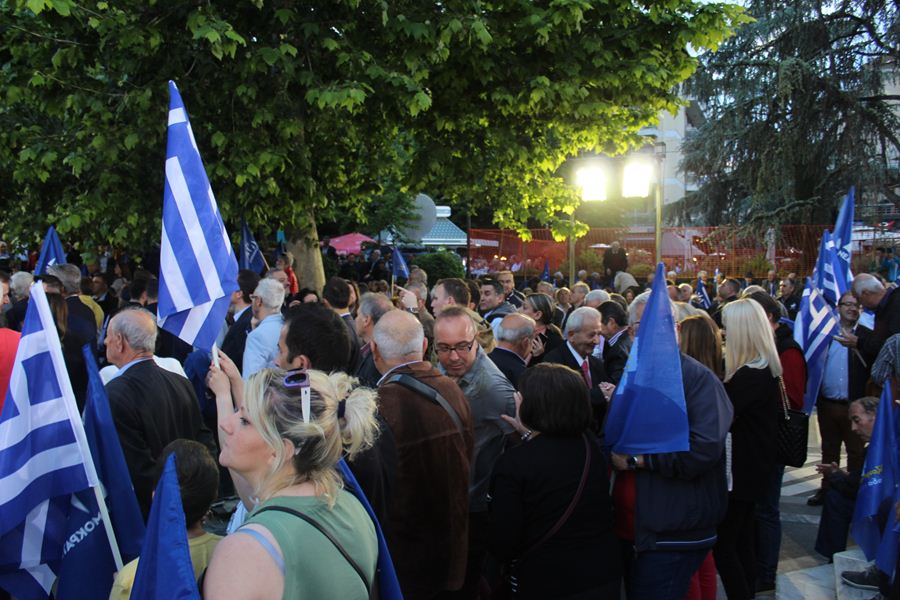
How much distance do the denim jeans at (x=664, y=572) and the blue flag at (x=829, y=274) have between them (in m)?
6.30

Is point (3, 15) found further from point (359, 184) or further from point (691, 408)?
point (691, 408)

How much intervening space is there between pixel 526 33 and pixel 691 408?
7109 mm

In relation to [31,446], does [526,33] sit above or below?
above

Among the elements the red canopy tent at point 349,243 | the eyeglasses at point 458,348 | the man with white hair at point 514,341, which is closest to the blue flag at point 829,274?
the man with white hair at point 514,341

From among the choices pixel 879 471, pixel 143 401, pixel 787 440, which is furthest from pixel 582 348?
pixel 143 401

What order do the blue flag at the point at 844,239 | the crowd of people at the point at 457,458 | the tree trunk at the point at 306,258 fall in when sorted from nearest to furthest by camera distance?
the crowd of people at the point at 457,458
the blue flag at the point at 844,239
the tree trunk at the point at 306,258

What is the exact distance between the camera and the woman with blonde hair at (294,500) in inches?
79.7

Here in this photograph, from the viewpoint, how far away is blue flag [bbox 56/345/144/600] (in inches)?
132

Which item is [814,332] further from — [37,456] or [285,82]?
[37,456]

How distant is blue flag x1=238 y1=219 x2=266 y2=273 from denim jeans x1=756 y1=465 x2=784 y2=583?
7.75m

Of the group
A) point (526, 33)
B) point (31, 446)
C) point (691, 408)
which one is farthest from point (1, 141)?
point (691, 408)

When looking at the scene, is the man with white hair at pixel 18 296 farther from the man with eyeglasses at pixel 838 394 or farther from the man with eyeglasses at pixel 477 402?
the man with eyeglasses at pixel 838 394

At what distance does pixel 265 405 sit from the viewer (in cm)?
244

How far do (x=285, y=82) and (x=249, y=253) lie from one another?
306 centimetres
